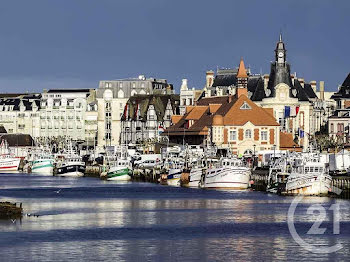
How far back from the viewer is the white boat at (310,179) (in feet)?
427

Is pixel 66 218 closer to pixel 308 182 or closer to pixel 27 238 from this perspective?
pixel 27 238

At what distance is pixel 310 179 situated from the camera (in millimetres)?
130375

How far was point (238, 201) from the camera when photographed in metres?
129

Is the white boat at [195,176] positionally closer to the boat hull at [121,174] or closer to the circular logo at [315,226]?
the boat hull at [121,174]

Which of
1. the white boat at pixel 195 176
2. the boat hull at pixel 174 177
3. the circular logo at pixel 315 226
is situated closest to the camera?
the circular logo at pixel 315 226

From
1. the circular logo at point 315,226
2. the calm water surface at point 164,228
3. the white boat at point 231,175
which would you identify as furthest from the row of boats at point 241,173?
the calm water surface at point 164,228

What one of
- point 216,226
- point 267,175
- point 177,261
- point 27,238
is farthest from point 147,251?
point 267,175

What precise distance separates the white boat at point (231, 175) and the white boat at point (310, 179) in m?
14.7

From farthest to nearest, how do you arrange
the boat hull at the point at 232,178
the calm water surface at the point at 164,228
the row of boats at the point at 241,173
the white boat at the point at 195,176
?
the white boat at the point at 195,176
the boat hull at the point at 232,178
the row of boats at the point at 241,173
the calm water surface at the point at 164,228

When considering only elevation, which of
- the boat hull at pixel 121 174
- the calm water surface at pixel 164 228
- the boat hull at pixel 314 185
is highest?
Answer: the boat hull at pixel 121 174

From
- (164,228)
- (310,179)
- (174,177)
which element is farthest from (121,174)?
(164,228)

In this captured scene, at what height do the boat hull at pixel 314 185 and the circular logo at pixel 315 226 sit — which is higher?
the boat hull at pixel 314 185

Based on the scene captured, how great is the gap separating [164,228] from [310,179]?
35.7 meters

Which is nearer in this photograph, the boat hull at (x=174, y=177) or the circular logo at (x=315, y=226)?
the circular logo at (x=315, y=226)
